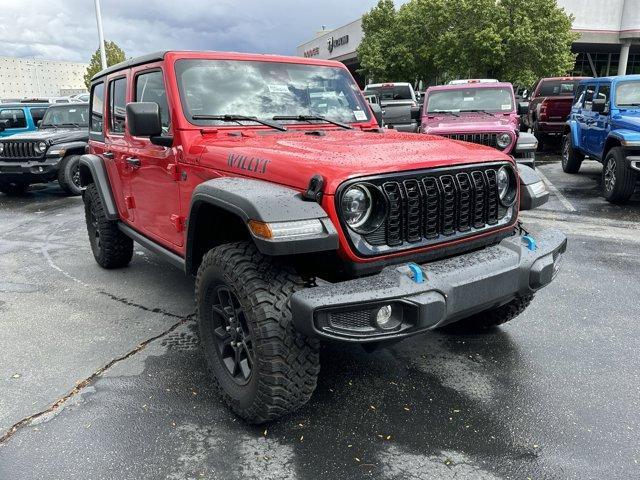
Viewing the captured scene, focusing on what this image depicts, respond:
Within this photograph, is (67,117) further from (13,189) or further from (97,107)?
(97,107)

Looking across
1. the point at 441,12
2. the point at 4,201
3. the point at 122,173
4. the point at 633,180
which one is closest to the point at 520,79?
the point at 441,12

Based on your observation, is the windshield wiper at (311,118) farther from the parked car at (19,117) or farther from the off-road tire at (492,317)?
the parked car at (19,117)

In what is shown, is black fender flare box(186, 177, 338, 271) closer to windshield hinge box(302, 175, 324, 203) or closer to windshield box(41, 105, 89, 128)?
windshield hinge box(302, 175, 324, 203)

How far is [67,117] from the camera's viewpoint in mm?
11414

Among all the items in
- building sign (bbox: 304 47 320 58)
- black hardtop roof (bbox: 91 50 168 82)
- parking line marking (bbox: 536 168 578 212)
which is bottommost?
parking line marking (bbox: 536 168 578 212)

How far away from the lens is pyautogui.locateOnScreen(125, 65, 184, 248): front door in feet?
11.7

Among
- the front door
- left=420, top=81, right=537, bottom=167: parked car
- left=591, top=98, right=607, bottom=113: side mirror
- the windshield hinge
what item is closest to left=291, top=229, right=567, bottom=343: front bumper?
the windshield hinge

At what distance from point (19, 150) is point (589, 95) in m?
10.6

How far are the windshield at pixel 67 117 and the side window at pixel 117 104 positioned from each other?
7.37 metres

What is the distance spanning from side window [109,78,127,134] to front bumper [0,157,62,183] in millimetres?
6185

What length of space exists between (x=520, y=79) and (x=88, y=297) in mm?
26272

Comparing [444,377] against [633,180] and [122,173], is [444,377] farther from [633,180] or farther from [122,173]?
[633,180]

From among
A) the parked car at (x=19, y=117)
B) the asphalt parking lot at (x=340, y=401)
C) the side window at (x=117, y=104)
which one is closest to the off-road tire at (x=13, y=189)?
the parked car at (x=19, y=117)

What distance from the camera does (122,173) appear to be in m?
4.54
